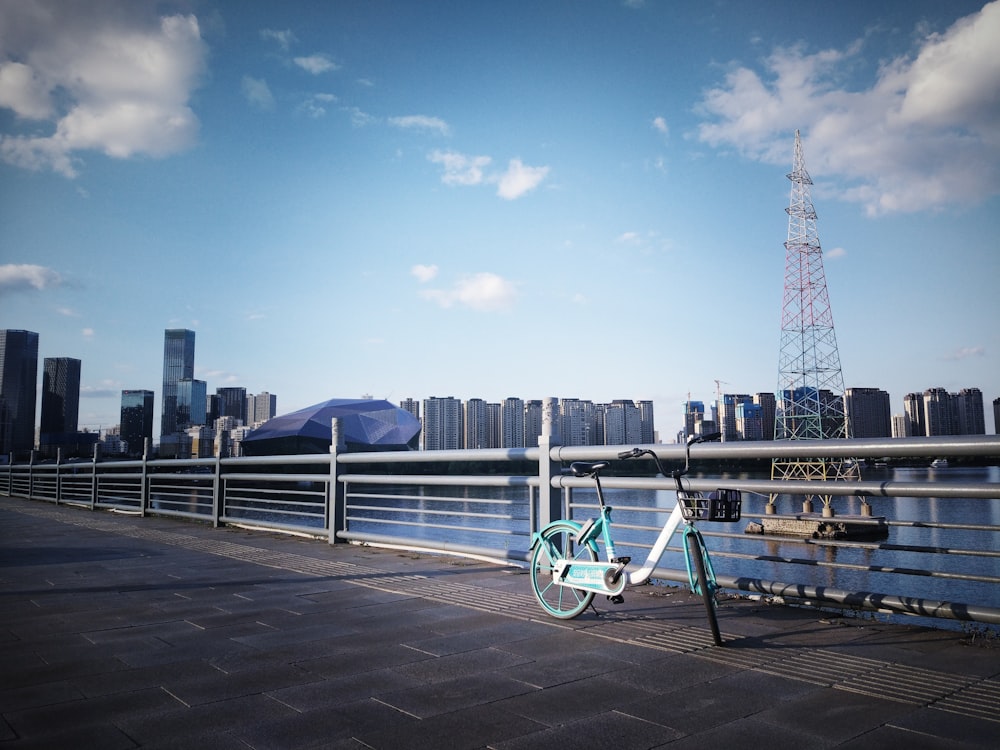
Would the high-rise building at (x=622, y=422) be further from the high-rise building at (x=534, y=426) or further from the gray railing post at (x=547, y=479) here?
the gray railing post at (x=547, y=479)

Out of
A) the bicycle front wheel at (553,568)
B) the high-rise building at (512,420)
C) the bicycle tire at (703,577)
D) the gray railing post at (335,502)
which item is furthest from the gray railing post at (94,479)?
the high-rise building at (512,420)

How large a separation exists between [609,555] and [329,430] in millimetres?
98278

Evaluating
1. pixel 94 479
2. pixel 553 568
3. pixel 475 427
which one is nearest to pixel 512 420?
pixel 475 427

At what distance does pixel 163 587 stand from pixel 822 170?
→ 257ft

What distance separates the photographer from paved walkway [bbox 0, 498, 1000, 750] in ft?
8.79

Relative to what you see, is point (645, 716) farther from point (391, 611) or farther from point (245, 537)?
point (245, 537)

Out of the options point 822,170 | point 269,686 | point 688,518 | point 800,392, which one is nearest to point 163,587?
point 269,686

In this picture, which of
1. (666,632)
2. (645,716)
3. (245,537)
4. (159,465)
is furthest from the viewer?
(159,465)

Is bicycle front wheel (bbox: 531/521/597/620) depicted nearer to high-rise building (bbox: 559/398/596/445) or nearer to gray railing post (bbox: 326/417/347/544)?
gray railing post (bbox: 326/417/347/544)

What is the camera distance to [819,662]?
358cm

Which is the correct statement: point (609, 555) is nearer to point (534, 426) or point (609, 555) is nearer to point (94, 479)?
point (94, 479)

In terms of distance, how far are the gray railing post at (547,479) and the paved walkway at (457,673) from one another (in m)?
0.59

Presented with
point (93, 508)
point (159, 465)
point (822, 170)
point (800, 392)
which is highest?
point (822, 170)

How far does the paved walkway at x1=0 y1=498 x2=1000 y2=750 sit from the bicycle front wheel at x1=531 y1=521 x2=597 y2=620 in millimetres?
116
